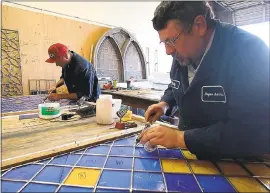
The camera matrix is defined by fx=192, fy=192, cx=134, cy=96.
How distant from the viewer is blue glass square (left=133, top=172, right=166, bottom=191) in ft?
2.01

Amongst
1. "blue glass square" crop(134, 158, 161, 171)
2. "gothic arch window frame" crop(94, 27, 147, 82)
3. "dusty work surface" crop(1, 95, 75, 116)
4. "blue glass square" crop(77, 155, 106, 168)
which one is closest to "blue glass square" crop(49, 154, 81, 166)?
"blue glass square" crop(77, 155, 106, 168)

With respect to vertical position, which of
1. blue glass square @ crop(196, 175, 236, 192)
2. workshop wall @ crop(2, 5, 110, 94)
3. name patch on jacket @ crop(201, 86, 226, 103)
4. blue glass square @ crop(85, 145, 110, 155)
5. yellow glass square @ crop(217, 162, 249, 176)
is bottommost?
blue glass square @ crop(196, 175, 236, 192)

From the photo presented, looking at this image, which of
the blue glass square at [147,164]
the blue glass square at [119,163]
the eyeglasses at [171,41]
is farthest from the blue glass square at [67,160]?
the eyeglasses at [171,41]

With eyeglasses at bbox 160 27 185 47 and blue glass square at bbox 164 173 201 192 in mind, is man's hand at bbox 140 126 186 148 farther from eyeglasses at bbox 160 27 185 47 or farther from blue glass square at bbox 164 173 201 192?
eyeglasses at bbox 160 27 185 47

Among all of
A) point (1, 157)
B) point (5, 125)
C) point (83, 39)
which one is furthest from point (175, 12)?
point (83, 39)

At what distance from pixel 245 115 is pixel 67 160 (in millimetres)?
723

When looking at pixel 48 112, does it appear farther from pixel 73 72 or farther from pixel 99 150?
pixel 73 72

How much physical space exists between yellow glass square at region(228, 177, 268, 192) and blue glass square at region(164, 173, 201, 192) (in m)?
0.13

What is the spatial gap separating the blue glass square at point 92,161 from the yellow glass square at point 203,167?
361mm

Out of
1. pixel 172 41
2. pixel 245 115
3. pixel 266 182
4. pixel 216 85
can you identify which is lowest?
pixel 266 182

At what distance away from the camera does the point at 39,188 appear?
1.97 ft

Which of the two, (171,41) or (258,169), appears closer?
(258,169)

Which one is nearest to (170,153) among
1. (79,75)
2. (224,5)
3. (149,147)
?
(149,147)

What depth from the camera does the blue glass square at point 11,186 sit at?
594mm
